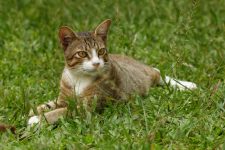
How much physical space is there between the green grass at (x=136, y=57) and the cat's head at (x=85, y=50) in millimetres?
443

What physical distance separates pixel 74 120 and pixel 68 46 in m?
0.89

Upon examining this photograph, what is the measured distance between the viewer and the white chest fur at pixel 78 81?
7705 mm

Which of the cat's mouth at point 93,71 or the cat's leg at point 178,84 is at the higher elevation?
the cat's mouth at point 93,71

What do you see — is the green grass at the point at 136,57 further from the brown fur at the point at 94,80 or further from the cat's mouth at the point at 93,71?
the cat's mouth at the point at 93,71

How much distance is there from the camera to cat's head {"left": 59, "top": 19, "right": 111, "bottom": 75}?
24.8 feet

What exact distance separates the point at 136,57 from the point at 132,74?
1.35m

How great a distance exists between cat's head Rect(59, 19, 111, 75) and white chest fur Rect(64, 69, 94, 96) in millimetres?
73

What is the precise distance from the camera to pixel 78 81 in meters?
7.74

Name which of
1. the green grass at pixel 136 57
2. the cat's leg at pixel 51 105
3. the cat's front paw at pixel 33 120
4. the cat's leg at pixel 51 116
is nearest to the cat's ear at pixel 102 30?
the green grass at pixel 136 57

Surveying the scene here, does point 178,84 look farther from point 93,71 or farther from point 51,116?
point 51,116

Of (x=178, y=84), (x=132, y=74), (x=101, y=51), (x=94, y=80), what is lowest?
(x=178, y=84)

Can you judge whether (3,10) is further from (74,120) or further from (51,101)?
(74,120)

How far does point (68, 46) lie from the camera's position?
779 centimetres

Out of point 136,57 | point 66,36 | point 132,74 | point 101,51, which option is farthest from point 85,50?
point 136,57
